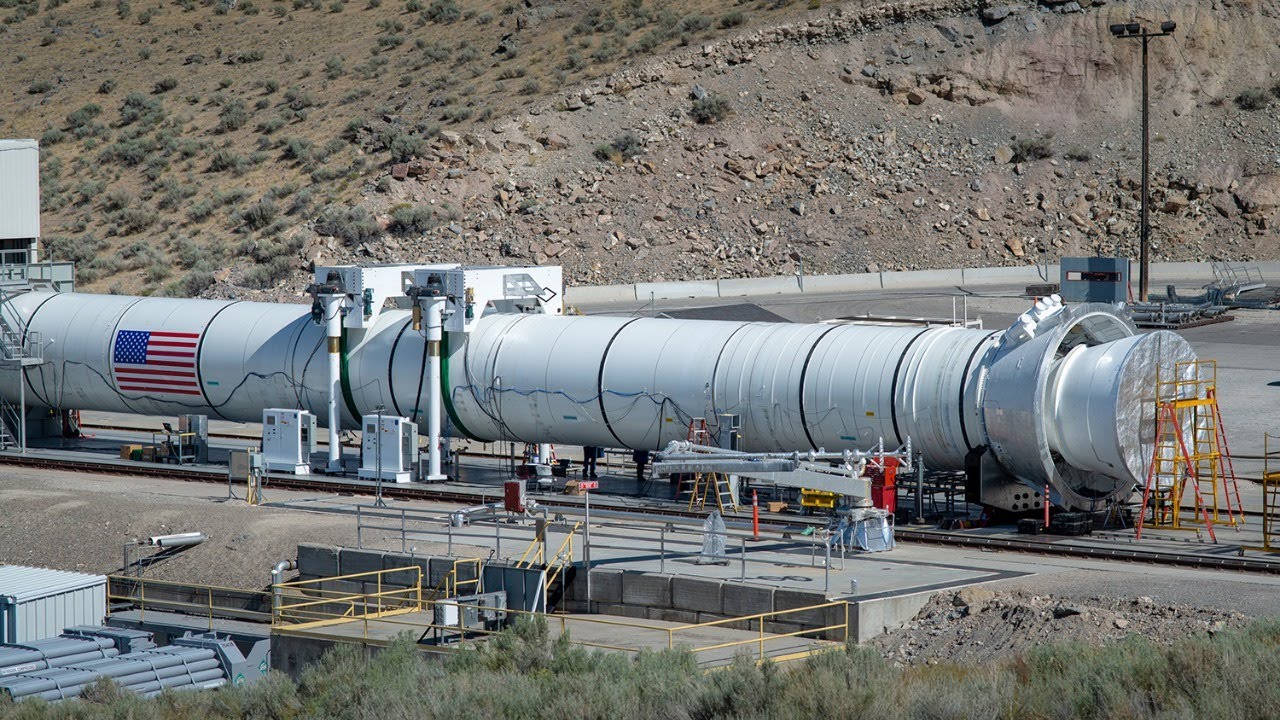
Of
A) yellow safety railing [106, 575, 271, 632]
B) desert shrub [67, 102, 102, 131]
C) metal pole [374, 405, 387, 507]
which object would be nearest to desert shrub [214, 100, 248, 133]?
desert shrub [67, 102, 102, 131]

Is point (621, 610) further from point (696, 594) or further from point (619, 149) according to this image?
point (619, 149)

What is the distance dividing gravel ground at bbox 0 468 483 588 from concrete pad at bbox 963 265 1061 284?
32.2 m

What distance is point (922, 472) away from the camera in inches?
1080

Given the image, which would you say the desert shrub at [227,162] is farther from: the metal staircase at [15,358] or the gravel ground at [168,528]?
the gravel ground at [168,528]

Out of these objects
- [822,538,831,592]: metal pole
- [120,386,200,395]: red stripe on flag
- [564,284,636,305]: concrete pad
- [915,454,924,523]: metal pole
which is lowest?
[822,538,831,592]: metal pole

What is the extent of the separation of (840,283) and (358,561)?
34334 millimetres

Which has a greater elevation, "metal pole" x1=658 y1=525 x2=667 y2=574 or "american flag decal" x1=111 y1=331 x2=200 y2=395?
"american flag decal" x1=111 y1=331 x2=200 y2=395

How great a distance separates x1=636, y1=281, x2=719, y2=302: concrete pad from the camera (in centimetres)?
5556

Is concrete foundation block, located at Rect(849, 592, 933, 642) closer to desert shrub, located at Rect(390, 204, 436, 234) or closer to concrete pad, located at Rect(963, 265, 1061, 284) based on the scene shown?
concrete pad, located at Rect(963, 265, 1061, 284)

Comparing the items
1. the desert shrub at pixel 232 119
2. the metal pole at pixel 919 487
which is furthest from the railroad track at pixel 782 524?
the desert shrub at pixel 232 119

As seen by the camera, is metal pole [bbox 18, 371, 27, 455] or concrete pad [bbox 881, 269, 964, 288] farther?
concrete pad [bbox 881, 269, 964, 288]

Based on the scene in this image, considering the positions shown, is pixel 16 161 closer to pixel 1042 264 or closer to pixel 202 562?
pixel 202 562

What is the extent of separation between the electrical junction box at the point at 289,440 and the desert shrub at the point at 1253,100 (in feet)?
149

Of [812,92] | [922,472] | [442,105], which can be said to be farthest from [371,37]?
[922,472]
